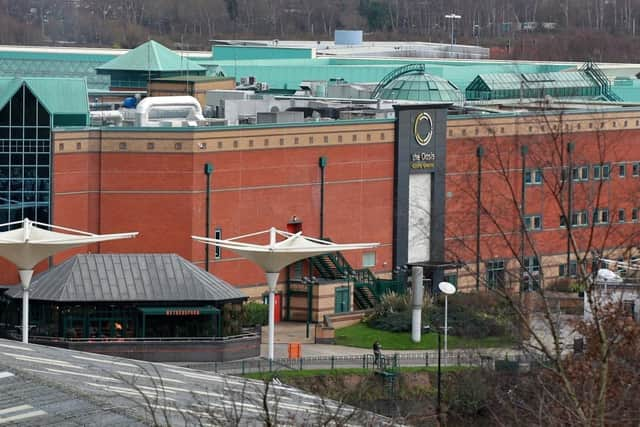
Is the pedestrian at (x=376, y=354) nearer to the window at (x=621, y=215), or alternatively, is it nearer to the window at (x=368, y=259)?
the window at (x=368, y=259)

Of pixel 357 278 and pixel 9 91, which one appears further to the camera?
pixel 357 278

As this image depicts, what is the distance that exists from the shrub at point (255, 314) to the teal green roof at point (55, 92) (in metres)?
8.80

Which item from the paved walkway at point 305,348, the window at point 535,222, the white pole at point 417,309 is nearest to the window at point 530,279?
the paved walkway at point 305,348

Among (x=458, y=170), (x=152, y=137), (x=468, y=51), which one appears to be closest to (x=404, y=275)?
(x=458, y=170)

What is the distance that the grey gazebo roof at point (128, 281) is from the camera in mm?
62375

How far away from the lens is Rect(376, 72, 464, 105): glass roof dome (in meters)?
89.4

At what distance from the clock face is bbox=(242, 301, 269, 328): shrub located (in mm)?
10932

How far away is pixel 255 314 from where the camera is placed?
67625mm

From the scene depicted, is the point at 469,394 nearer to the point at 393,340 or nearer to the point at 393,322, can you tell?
the point at 393,340

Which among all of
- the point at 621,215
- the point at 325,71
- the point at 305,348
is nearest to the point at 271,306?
the point at 305,348

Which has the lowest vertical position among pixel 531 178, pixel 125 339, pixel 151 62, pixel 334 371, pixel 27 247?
pixel 334 371

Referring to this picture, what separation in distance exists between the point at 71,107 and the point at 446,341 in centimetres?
1509

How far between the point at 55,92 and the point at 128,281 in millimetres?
8510

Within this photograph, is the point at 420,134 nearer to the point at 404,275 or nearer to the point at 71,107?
the point at 404,275
